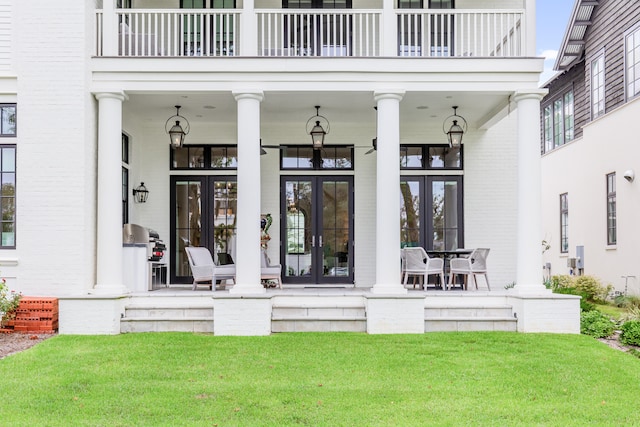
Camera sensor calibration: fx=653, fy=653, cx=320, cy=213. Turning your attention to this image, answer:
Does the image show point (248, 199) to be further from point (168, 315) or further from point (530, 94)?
point (530, 94)

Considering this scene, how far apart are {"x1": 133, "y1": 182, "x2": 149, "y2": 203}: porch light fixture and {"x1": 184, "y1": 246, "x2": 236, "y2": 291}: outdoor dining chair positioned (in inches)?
74.9

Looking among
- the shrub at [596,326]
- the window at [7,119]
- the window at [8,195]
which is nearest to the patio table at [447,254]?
the shrub at [596,326]

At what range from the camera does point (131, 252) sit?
10367mm

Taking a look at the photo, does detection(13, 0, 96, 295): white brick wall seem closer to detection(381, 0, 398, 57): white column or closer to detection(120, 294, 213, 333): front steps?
detection(120, 294, 213, 333): front steps

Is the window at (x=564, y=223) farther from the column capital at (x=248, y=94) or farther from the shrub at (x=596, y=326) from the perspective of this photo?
the column capital at (x=248, y=94)

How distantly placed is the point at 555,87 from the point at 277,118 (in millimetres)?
11166

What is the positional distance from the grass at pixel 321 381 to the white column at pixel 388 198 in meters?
0.94

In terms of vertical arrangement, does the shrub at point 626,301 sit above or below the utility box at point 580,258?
below

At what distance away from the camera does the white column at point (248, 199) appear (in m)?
9.20

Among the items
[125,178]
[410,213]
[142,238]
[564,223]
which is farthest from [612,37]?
[142,238]

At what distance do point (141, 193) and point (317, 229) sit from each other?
3.32 meters

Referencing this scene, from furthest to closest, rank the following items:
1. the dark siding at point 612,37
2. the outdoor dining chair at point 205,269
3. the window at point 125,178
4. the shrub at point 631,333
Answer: the dark siding at point 612,37, the window at point 125,178, the outdoor dining chair at point 205,269, the shrub at point 631,333

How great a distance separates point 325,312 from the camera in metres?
9.36

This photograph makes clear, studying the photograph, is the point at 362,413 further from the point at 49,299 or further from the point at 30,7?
the point at 30,7
